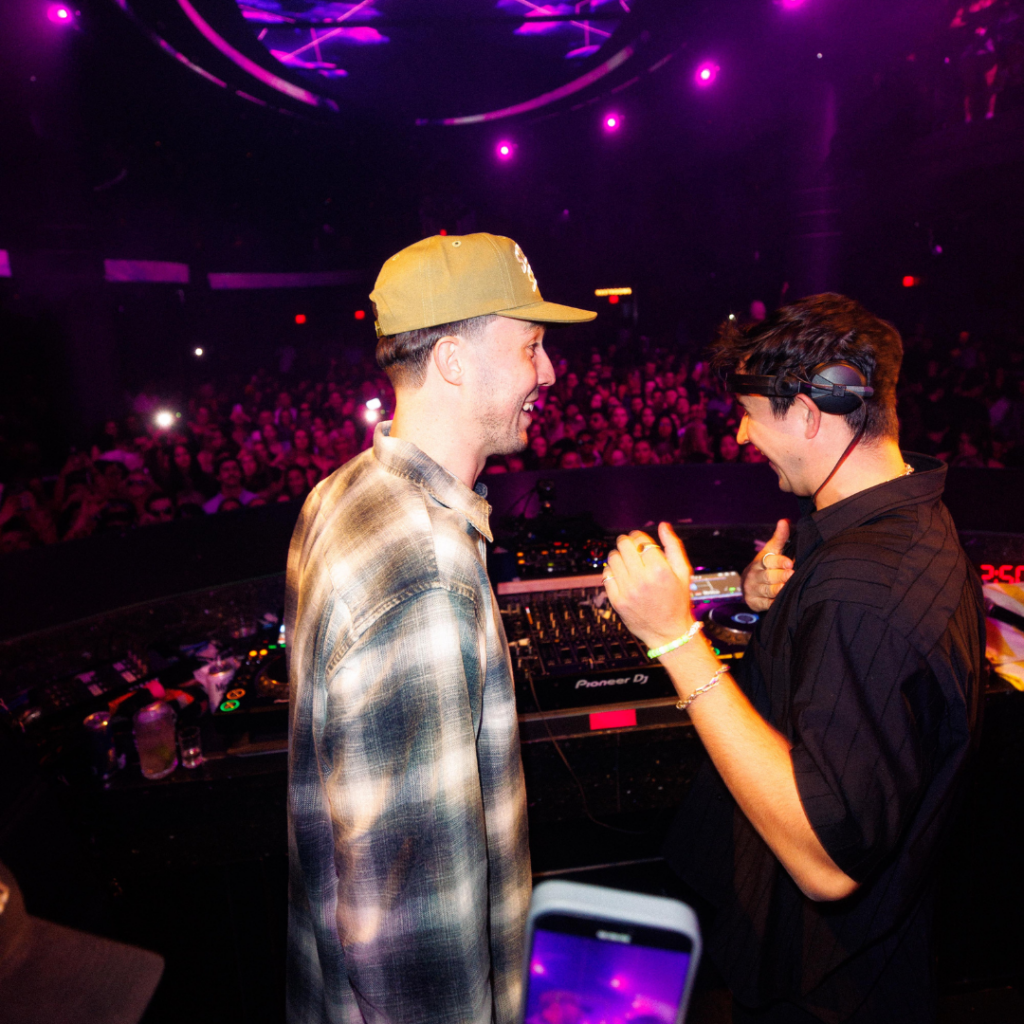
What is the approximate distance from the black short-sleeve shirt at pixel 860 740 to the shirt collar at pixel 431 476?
0.61 metres

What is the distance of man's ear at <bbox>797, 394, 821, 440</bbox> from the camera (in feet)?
3.89

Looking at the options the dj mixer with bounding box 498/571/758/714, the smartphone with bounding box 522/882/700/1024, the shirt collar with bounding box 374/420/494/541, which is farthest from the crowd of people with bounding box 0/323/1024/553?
the smartphone with bounding box 522/882/700/1024

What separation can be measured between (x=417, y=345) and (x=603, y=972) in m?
1.03

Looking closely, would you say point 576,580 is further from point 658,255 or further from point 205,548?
point 658,255

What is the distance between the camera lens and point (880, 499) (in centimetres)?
109

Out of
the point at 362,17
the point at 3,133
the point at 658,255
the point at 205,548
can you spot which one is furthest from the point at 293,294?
the point at 205,548

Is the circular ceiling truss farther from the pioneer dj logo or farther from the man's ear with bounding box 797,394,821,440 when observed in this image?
the pioneer dj logo

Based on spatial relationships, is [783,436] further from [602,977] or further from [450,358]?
[602,977]

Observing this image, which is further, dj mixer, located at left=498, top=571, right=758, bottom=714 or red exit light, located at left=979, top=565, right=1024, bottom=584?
red exit light, located at left=979, top=565, right=1024, bottom=584

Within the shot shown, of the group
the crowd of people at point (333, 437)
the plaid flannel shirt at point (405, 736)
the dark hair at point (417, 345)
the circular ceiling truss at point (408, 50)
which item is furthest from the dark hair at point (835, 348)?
the circular ceiling truss at point (408, 50)

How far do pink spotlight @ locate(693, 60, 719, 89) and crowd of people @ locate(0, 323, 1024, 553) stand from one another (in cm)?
394

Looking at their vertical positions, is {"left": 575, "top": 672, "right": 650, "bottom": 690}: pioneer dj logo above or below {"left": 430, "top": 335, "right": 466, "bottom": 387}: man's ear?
below

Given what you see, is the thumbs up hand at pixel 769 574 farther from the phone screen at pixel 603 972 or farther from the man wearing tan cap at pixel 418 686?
the phone screen at pixel 603 972

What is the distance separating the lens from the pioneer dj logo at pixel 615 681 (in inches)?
64.6
